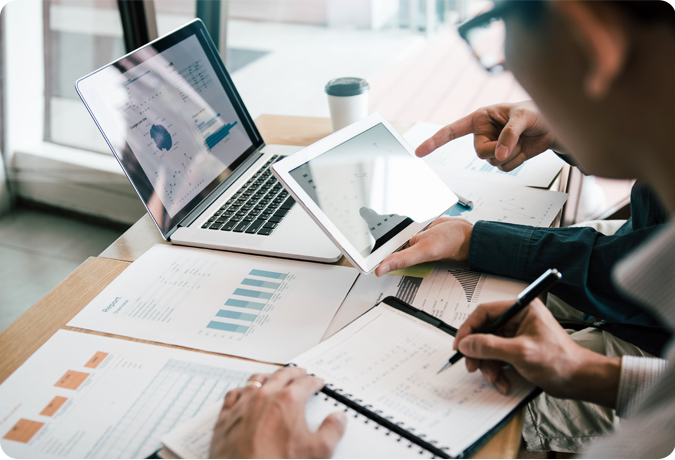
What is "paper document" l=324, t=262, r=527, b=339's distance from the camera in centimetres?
77

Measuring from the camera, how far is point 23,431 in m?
0.62

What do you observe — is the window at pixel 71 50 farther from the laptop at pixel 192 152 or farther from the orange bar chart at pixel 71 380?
the orange bar chart at pixel 71 380

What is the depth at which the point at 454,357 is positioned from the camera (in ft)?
2.11

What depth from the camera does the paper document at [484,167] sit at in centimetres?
114

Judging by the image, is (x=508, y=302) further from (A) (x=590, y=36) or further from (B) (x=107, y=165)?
(B) (x=107, y=165)

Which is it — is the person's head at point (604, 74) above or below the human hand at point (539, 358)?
above

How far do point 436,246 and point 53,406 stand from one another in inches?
23.1

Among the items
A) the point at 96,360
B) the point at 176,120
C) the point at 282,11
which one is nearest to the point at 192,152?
the point at 176,120

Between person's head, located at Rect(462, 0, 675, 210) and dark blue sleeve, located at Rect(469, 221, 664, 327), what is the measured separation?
14.2 inches

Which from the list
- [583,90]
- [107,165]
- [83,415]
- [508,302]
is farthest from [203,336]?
[107,165]

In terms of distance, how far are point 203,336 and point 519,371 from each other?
0.43m

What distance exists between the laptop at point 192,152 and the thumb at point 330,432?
36 cm

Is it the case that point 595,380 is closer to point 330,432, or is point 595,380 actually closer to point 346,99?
point 330,432

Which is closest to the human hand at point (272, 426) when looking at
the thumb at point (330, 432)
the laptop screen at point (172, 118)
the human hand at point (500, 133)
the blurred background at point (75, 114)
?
the thumb at point (330, 432)
